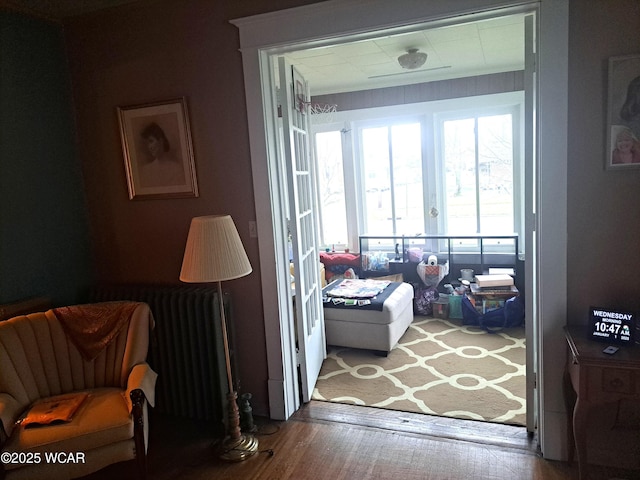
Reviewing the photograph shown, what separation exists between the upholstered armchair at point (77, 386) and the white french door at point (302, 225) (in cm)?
95

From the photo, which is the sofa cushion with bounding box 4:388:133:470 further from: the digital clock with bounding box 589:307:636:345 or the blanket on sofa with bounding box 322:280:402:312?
the digital clock with bounding box 589:307:636:345

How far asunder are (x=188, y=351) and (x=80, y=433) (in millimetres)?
736

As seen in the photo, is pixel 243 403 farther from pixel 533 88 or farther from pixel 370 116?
pixel 370 116

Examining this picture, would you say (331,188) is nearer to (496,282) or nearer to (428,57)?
(428,57)

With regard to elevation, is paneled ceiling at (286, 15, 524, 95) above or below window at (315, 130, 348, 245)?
above

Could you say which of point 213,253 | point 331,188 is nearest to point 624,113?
point 213,253

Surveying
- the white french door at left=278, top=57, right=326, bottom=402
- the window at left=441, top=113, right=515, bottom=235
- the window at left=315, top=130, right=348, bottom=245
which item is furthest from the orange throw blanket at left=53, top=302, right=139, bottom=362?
the window at left=441, top=113, right=515, bottom=235

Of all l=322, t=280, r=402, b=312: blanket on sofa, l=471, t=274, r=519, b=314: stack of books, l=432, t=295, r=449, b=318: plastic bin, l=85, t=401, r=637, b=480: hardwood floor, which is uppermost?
l=322, t=280, r=402, b=312: blanket on sofa

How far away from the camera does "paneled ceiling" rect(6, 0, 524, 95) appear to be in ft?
9.14

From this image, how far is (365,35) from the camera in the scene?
2.35 metres

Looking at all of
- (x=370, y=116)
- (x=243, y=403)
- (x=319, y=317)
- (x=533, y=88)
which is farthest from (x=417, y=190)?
(x=243, y=403)

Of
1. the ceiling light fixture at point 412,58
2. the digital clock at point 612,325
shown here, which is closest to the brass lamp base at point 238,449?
the digital clock at point 612,325

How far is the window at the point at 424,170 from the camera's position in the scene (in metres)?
4.68

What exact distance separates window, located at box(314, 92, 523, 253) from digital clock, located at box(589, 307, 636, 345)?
2.83 m
